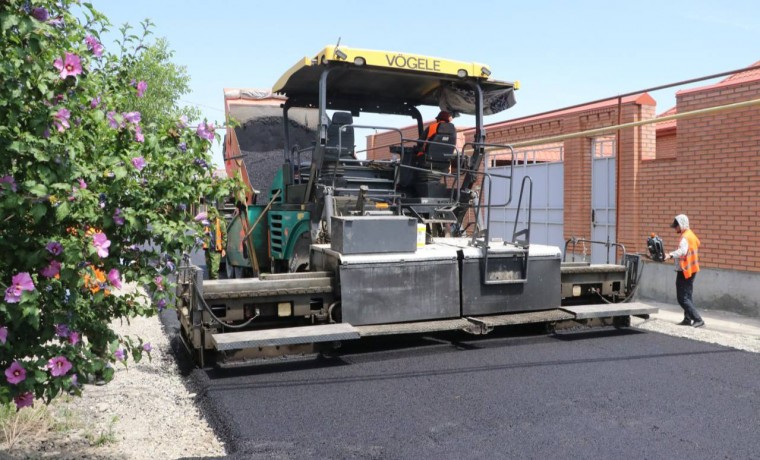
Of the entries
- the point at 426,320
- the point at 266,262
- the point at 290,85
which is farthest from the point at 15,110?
the point at 266,262

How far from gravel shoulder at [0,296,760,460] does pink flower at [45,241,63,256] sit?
1.57 m

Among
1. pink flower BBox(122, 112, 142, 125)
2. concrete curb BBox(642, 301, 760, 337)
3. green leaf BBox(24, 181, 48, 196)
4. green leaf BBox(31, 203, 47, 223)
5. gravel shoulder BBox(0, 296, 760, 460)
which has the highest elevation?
pink flower BBox(122, 112, 142, 125)

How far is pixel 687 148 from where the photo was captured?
9.24m

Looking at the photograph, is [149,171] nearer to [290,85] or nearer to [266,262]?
[290,85]

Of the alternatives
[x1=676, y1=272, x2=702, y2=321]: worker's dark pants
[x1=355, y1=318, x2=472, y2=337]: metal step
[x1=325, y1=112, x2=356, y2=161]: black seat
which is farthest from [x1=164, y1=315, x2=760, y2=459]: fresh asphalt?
[x1=325, y1=112, x2=356, y2=161]: black seat

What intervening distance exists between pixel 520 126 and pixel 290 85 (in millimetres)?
6631

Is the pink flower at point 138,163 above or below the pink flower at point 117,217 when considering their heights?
above

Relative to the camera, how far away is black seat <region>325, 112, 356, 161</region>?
6.30 metres

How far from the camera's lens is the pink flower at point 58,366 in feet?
8.90

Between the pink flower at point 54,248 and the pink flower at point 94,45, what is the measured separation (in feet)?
2.73

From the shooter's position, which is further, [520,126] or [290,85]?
[520,126]

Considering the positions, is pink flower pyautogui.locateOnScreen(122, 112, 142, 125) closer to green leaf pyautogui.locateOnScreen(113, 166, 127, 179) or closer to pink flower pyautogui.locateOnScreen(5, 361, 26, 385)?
green leaf pyautogui.locateOnScreen(113, 166, 127, 179)

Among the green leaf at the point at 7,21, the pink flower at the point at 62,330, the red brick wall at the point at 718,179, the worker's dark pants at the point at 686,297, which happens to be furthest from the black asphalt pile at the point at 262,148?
the green leaf at the point at 7,21

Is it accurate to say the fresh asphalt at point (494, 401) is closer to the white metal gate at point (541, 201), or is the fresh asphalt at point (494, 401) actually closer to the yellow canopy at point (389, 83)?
the yellow canopy at point (389, 83)
